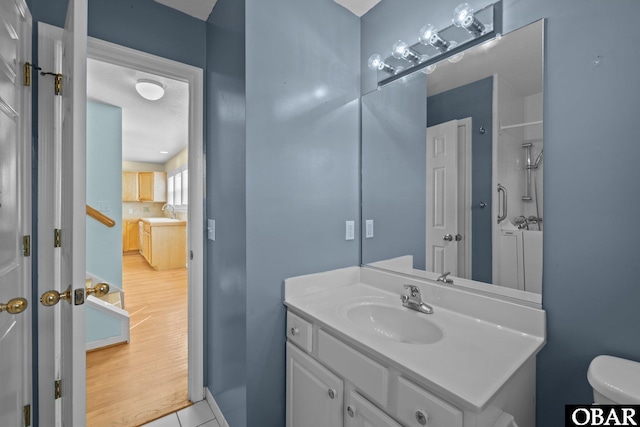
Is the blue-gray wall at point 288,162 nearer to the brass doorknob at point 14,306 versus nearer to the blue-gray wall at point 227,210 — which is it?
the blue-gray wall at point 227,210

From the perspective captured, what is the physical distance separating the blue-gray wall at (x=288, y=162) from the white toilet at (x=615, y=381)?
3.62 ft

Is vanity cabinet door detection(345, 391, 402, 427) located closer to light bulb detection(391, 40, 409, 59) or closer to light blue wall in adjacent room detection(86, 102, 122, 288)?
light bulb detection(391, 40, 409, 59)

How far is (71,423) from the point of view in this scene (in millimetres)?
949

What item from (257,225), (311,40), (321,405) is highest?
(311,40)

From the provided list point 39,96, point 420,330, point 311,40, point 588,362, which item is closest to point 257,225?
point 420,330

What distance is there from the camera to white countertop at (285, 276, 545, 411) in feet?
2.46

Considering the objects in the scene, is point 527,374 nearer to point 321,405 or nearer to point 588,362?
point 588,362

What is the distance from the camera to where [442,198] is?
143 centimetres

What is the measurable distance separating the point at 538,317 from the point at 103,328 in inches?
127

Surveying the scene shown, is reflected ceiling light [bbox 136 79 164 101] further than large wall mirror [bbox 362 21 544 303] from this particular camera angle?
Yes

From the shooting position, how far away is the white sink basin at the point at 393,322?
1219mm

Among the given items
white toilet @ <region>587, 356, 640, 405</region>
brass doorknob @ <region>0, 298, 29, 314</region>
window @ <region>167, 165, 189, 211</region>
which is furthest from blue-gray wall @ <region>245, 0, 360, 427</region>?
window @ <region>167, 165, 189, 211</region>

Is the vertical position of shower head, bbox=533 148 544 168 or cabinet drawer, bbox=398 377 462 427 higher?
shower head, bbox=533 148 544 168

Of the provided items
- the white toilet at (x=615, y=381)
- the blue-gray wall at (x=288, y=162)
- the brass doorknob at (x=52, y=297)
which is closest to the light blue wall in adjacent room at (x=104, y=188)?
the brass doorknob at (x=52, y=297)
